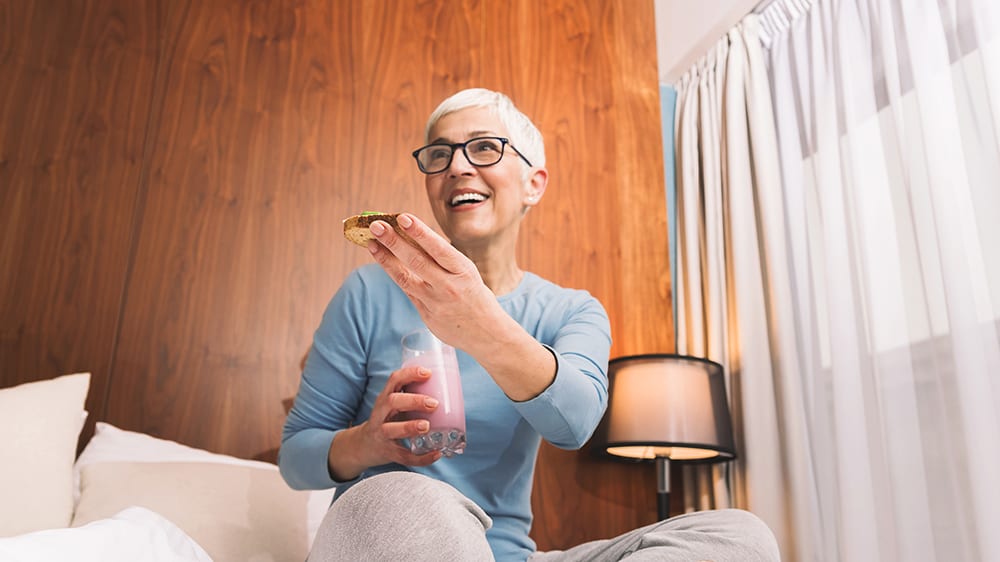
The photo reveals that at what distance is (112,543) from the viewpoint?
0.99 metres

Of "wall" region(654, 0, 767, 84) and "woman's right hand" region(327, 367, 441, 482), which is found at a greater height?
"wall" region(654, 0, 767, 84)

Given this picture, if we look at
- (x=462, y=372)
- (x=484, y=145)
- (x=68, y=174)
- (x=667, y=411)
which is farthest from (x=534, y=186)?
(x=68, y=174)

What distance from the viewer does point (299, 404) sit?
1448 millimetres

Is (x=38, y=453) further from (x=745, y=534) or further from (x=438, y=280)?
(x=745, y=534)

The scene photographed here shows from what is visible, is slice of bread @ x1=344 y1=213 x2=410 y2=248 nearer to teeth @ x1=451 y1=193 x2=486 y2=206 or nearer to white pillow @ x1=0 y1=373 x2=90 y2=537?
teeth @ x1=451 y1=193 x2=486 y2=206

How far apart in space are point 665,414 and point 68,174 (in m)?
1.74

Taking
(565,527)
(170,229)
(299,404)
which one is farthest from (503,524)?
(170,229)

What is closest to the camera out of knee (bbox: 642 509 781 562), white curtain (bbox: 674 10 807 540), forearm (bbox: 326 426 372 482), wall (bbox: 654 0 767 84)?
knee (bbox: 642 509 781 562)

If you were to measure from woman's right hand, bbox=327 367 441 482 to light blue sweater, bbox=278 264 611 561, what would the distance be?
91mm

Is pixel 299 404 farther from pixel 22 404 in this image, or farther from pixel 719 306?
pixel 719 306

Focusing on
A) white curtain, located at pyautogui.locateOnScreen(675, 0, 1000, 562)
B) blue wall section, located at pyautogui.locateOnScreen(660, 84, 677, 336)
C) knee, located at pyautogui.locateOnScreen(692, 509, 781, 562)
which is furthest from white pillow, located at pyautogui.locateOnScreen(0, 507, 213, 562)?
blue wall section, located at pyautogui.locateOnScreen(660, 84, 677, 336)

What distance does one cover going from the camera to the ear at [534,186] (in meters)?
1.64

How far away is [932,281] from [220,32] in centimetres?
211

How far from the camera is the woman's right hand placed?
1151mm
